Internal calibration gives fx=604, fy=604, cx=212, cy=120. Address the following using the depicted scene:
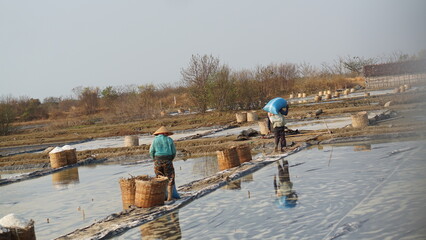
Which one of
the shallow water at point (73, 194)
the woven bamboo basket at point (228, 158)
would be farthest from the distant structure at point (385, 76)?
the woven bamboo basket at point (228, 158)

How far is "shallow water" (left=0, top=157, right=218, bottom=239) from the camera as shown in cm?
1034

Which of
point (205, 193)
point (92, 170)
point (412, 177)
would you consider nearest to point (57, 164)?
point (92, 170)

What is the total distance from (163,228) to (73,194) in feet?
17.3

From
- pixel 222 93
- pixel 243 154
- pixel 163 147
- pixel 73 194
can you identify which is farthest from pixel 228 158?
pixel 222 93

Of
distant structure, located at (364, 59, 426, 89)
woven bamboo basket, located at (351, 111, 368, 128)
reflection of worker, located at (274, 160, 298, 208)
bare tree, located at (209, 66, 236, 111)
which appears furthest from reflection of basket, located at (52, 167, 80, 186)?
distant structure, located at (364, 59, 426, 89)

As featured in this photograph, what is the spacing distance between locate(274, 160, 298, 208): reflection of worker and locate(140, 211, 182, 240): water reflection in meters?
1.66

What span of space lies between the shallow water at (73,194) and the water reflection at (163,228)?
53.3 inches

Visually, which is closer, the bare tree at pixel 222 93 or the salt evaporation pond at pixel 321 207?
the salt evaporation pond at pixel 321 207

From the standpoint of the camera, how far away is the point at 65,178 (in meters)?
16.9

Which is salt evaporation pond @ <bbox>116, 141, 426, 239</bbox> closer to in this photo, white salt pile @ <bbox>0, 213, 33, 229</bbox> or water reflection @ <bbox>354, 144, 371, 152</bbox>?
white salt pile @ <bbox>0, 213, 33, 229</bbox>

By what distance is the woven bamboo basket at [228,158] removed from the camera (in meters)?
13.9

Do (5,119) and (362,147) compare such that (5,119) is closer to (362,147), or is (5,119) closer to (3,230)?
(362,147)

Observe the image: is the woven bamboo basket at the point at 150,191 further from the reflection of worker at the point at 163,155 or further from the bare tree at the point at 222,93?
the bare tree at the point at 222,93

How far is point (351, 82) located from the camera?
60969mm
